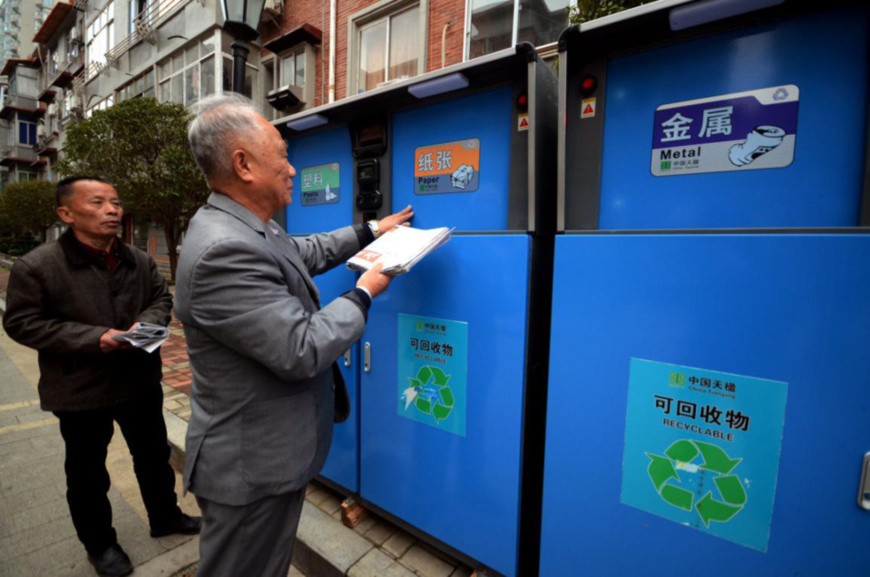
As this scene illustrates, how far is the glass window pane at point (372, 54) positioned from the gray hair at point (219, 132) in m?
7.67

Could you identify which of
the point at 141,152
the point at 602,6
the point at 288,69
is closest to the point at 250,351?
the point at 602,6

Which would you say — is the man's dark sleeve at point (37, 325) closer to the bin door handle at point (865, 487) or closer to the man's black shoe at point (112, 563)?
the man's black shoe at point (112, 563)

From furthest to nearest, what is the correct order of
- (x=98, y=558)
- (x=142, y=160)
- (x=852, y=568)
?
(x=142, y=160) → (x=98, y=558) → (x=852, y=568)

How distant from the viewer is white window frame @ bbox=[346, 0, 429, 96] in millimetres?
6992

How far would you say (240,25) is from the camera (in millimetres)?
2920

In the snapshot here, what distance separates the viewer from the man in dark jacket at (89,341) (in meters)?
1.78

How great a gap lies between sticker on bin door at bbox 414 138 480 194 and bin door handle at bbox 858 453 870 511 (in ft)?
4.72

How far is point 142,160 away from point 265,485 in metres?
9.58

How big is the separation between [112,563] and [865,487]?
2.92 metres

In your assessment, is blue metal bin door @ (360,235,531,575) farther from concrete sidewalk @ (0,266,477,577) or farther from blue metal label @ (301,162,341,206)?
blue metal label @ (301,162,341,206)

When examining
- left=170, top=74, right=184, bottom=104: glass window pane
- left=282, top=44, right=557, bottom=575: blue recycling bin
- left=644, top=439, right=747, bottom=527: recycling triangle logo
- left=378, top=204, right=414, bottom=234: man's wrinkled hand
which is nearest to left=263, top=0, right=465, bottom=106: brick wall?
left=170, top=74, right=184, bottom=104: glass window pane

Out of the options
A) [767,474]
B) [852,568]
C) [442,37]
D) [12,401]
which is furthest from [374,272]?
[442,37]

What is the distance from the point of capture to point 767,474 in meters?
1.09

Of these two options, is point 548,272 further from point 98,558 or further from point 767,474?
point 98,558
